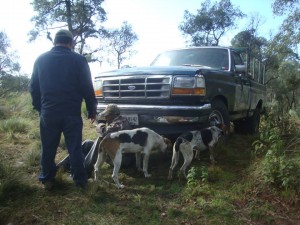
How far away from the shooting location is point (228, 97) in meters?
6.18

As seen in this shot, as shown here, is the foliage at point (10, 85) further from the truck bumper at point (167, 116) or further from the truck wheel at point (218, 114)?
the truck wheel at point (218, 114)

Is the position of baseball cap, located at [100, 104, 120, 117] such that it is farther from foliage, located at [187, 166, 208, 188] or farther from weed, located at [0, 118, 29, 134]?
weed, located at [0, 118, 29, 134]

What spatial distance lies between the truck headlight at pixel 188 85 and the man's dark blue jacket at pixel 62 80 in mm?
1395

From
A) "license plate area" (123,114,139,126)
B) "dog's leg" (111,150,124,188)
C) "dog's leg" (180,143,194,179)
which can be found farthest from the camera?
"license plate area" (123,114,139,126)

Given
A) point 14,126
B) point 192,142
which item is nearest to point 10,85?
point 14,126

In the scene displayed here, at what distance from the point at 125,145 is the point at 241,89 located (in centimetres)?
324

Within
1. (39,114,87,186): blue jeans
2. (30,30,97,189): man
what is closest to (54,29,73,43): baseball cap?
(30,30,97,189): man

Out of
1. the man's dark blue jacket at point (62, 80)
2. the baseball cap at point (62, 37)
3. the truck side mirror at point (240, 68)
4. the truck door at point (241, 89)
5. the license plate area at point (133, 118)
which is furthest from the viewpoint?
the truck door at point (241, 89)

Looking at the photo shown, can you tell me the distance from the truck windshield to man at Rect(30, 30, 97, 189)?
2.84 meters

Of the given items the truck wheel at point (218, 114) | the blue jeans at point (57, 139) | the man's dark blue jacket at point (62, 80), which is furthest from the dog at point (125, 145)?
the truck wheel at point (218, 114)

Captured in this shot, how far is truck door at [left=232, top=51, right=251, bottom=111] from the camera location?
265 inches

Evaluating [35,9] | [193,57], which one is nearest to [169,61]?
[193,57]

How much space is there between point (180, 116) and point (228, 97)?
1487 millimetres

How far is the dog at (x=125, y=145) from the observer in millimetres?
4660
